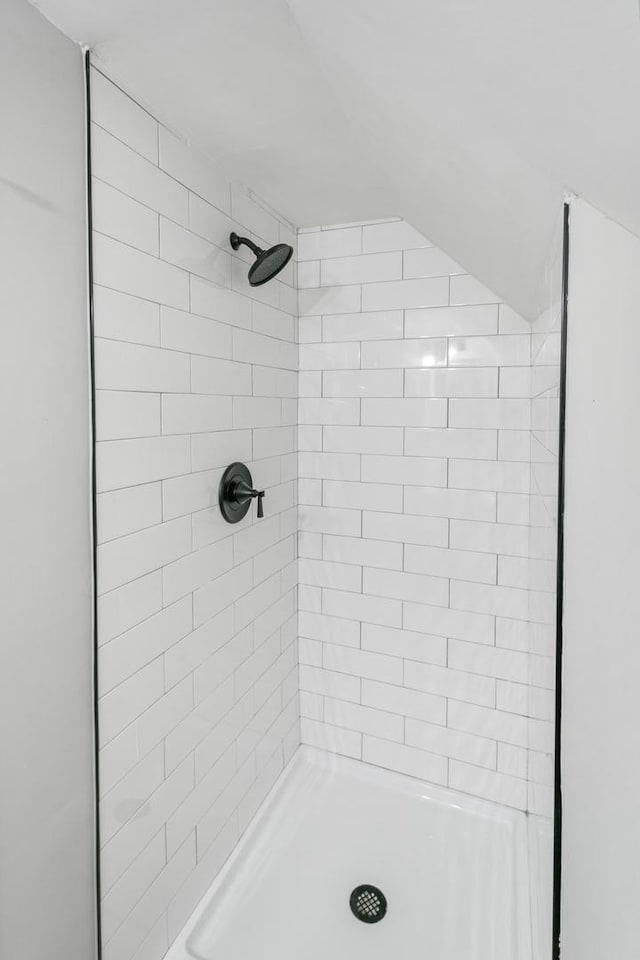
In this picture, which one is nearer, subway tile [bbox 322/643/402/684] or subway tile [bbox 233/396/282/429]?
subway tile [bbox 233/396/282/429]

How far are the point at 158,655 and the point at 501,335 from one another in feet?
4.53

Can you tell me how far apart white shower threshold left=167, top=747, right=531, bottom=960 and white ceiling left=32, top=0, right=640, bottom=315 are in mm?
1650

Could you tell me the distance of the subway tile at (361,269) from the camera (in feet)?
5.90

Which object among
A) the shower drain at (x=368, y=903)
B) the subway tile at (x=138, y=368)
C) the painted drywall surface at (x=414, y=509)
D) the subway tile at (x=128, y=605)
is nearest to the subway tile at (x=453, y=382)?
the painted drywall surface at (x=414, y=509)

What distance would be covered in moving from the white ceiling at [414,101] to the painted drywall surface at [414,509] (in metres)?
0.18

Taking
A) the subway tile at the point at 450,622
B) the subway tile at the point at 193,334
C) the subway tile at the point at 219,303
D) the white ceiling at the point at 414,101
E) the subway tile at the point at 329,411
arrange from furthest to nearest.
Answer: the subway tile at the point at 329,411, the subway tile at the point at 450,622, the subway tile at the point at 219,303, the subway tile at the point at 193,334, the white ceiling at the point at 414,101

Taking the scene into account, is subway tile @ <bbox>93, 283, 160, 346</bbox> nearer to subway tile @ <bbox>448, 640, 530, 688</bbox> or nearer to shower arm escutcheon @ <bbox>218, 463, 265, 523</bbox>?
shower arm escutcheon @ <bbox>218, 463, 265, 523</bbox>

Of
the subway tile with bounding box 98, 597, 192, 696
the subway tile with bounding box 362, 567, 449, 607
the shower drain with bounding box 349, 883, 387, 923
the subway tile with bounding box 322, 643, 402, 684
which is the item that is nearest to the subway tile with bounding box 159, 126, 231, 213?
the subway tile with bounding box 98, 597, 192, 696

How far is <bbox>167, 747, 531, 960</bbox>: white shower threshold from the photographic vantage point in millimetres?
1385

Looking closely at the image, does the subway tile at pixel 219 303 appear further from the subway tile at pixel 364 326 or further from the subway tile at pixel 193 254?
the subway tile at pixel 364 326

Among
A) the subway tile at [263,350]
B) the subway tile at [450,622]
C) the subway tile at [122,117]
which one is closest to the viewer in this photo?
the subway tile at [122,117]

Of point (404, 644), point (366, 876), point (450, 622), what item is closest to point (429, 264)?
point (450, 622)

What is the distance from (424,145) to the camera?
86 cm

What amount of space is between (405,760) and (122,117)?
209cm
